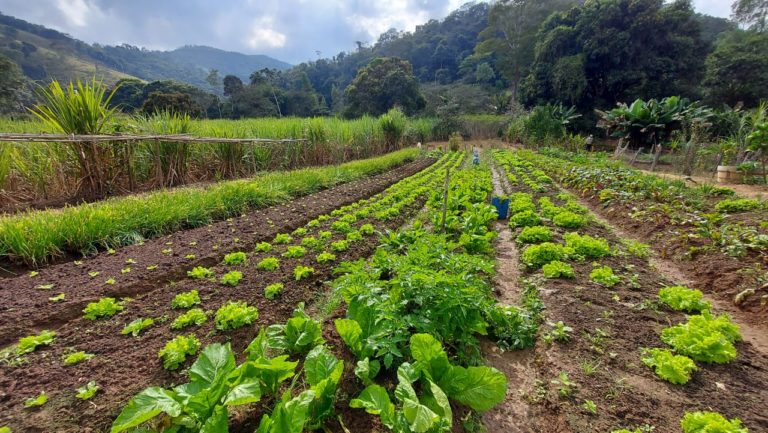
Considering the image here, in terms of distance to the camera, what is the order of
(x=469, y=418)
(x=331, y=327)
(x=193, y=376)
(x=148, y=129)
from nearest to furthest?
1. (x=193, y=376)
2. (x=469, y=418)
3. (x=331, y=327)
4. (x=148, y=129)

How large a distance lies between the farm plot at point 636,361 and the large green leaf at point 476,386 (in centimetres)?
55

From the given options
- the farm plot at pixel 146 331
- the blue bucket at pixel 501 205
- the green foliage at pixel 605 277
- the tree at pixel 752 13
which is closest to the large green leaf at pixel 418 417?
the farm plot at pixel 146 331

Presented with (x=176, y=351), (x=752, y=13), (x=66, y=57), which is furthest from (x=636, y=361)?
(x=66, y=57)

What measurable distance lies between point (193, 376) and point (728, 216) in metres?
7.92

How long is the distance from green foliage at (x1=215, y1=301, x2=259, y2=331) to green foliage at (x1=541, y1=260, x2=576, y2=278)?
139 inches

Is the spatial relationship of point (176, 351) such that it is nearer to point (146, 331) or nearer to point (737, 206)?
point (146, 331)

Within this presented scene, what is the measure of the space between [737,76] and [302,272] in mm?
33856

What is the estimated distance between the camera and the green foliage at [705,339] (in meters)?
2.38

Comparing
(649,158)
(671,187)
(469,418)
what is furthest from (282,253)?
(649,158)

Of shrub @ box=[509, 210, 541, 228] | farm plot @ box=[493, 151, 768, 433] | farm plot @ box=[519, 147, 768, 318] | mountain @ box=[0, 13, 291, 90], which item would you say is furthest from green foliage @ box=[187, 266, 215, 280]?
mountain @ box=[0, 13, 291, 90]

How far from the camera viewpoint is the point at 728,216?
5270 mm

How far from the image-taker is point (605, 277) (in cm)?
371

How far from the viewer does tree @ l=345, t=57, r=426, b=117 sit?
118 feet

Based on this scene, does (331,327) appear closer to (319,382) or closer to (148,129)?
(319,382)
